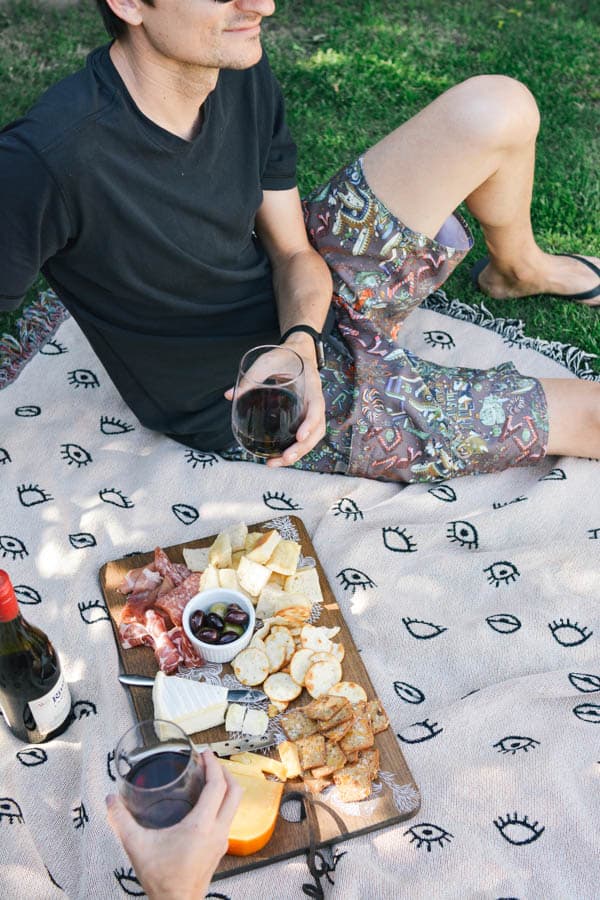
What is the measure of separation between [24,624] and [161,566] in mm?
485

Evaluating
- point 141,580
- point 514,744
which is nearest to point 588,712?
point 514,744

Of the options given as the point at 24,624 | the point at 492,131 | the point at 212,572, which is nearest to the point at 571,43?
the point at 492,131

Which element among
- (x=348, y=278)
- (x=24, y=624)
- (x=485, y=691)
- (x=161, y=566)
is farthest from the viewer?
(x=348, y=278)

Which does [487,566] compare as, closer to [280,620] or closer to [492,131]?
[280,620]

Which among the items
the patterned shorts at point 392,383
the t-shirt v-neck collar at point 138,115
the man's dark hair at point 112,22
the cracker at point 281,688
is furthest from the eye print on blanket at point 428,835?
the man's dark hair at point 112,22

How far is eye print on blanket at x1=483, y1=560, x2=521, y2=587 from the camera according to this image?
2.94m

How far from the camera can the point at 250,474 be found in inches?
128

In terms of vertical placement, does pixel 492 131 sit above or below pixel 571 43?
above

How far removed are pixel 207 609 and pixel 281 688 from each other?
30cm

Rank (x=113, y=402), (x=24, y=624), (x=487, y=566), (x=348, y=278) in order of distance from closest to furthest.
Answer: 1. (x=24, y=624)
2. (x=487, y=566)
3. (x=348, y=278)
4. (x=113, y=402)

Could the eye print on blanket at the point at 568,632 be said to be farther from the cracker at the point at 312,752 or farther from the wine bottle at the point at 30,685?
the wine bottle at the point at 30,685

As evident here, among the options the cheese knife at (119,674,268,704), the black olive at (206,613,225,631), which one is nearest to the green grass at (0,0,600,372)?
the black olive at (206,613,225,631)

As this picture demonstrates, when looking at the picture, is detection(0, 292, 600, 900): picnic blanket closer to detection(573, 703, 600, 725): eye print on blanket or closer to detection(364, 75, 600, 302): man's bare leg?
detection(573, 703, 600, 725): eye print on blanket

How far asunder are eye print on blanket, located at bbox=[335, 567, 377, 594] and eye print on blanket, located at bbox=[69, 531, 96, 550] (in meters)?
0.79
